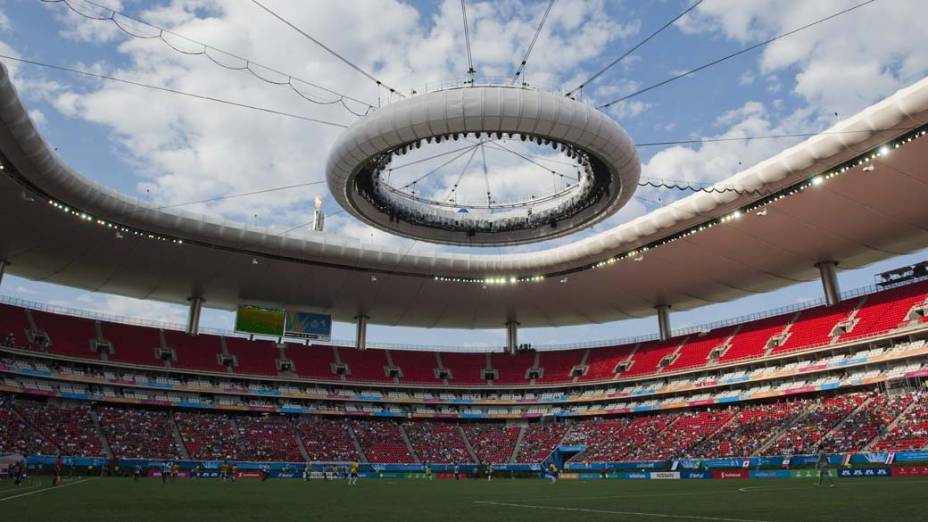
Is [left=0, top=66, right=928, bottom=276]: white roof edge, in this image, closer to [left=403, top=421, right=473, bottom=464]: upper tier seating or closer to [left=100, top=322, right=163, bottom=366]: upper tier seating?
[left=100, top=322, right=163, bottom=366]: upper tier seating

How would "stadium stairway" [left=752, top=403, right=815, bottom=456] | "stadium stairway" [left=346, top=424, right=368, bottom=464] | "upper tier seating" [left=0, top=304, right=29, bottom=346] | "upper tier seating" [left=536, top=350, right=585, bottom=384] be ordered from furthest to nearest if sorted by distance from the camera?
1. "upper tier seating" [left=536, top=350, right=585, bottom=384]
2. "stadium stairway" [left=346, top=424, right=368, bottom=464]
3. "upper tier seating" [left=0, top=304, right=29, bottom=346]
4. "stadium stairway" [left=752, top=403, right=815, bottom=456]

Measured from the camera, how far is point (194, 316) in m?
57.7

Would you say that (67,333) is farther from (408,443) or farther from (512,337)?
(512,337)

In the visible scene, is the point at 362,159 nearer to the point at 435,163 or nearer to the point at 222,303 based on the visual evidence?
the point at 435,163

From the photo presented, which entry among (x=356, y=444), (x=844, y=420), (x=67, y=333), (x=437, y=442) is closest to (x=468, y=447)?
→ (x=437, y=442)

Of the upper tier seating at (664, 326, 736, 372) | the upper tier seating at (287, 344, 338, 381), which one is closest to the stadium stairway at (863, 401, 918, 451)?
the upper tier seating at (664, 326, 736, 372)

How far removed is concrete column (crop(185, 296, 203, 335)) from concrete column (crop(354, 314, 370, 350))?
1563 cm

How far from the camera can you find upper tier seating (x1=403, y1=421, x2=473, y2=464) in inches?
2157

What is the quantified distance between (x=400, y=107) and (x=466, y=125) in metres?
2.60

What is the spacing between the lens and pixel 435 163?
30.5m

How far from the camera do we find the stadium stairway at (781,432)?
4045cm

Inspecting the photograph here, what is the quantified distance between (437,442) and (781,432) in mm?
29062

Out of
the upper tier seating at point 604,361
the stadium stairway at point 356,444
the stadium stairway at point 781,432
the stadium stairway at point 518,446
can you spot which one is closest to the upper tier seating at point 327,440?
the stadium stairway at point 356,444

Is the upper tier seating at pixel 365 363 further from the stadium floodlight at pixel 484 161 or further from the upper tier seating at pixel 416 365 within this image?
the stadium floodlight at pixel 484 161
